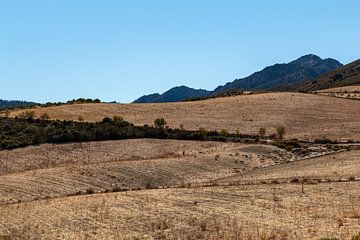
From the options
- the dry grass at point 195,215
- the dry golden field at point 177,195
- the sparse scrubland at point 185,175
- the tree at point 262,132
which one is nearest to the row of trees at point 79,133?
the tree at point 262,132

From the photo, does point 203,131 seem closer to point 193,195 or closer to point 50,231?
point 193,195

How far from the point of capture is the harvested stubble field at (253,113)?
95312 millimetres

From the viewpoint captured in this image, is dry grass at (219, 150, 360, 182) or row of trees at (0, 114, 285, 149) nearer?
dry grass at (219, 150, 360, 182)

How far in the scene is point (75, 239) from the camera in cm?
2558

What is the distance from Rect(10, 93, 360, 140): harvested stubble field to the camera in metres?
95.3

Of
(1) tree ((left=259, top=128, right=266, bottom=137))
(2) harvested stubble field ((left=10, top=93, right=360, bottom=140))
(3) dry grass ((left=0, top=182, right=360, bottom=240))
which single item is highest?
(2) harvested stubble field ((left=10, top=93, right=360, bottom=140))

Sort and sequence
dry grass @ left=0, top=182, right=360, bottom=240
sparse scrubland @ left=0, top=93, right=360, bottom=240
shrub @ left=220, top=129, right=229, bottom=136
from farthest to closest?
shrub @ left=220, top=129, right=229, bottom=136
sparse scrubland @ left=0, top=93, right=360, bottom=240
dry grass @ left=0, top=182, right=360, bottom=240

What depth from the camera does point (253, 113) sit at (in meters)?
111

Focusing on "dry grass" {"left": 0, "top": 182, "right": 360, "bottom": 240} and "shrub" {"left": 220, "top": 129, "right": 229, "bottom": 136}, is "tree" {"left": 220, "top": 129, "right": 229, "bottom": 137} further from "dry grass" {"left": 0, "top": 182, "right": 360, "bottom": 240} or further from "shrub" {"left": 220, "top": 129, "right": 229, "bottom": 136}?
"dry grass" {"left": 0, "top": 182, "right": 360, "bottom": 240}

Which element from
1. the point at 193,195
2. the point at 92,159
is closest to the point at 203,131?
the point at 92,159

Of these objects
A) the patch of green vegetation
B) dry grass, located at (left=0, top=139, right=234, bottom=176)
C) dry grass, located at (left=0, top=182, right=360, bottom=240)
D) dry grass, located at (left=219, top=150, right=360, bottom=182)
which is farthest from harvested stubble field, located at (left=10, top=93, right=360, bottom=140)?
dry grass, located at (left=0, top=182, right=360, bottom=240)

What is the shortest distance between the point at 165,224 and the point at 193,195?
1055cm

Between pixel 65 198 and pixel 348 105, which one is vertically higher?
pixel 348 105

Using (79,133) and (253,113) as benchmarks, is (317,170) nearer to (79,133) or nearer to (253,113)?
(79,133)
